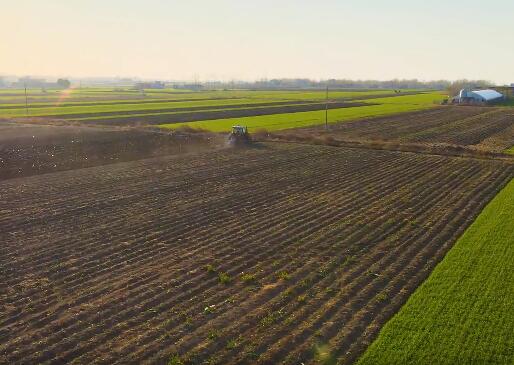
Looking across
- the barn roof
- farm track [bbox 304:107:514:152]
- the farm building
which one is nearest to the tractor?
farm track [bbox 304:107:514:152]

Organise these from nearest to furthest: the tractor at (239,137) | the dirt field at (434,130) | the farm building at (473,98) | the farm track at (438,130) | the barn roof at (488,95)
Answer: the tractor at (239,137), the dirt field at (434,130), the farm track at (438,130), the farm building at (473,98), the barn roof at (488,95)

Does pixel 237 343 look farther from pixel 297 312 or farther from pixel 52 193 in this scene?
pixel 52 193

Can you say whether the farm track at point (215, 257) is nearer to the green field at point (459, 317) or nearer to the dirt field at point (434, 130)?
the green field at point (459, 317)

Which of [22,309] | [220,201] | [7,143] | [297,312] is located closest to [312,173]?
[220,201]

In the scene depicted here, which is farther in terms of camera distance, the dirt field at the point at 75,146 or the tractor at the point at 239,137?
the tractor at the point at 239,137

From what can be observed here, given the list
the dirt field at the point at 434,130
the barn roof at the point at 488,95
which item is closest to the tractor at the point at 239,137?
the dirt field at the point at 434,130

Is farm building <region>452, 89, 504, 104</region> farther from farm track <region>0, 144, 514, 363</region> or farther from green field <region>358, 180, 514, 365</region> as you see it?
green field <region>358, 180, 514, 365</region>
